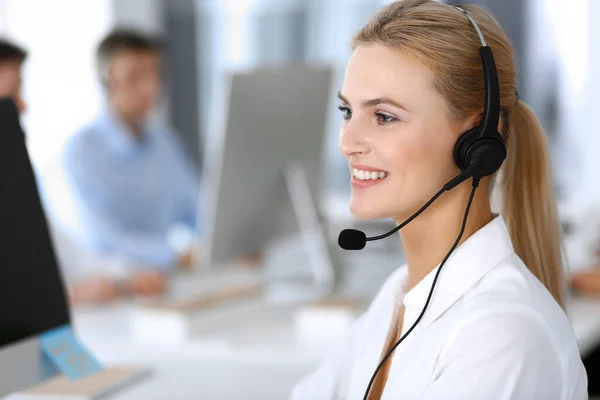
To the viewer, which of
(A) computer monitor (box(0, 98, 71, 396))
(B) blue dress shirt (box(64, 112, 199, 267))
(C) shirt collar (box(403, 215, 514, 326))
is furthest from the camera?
(B) blue dress shirt (box(64, 112, 199, 267))

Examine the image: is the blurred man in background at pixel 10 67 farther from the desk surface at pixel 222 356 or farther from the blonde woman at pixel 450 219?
the blonde woman at pixel 450 219

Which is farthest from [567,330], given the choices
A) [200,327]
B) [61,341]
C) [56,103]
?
[56,103]

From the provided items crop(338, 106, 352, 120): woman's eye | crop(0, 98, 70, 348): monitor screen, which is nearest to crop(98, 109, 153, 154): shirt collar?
crop(0, 98, 70, 348): monitor screen

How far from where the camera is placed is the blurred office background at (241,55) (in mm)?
4164

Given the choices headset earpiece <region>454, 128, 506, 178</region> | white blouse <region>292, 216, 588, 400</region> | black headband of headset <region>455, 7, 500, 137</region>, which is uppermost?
black headband of headset <region>455, 7, 500, 137</region>

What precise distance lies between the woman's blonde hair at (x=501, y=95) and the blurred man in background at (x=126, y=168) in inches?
70.3

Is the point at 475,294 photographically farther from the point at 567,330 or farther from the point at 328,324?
the point at 328,324

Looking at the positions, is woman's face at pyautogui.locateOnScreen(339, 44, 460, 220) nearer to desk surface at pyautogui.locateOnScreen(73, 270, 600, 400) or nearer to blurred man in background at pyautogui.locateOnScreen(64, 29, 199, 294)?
desk surface at pyautogui.locateOnScreen(73, 270, 600, 400)

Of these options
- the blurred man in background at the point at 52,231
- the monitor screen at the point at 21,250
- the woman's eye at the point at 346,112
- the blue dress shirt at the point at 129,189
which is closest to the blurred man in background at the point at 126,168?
the blue dress shirt at the point at 129,189

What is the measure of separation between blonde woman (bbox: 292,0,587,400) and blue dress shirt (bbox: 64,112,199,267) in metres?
1.80

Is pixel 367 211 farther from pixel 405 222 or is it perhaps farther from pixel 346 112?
pixel 346 112

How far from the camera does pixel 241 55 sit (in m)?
4.82

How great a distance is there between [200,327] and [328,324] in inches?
12.1

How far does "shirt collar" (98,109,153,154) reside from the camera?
314 cm
